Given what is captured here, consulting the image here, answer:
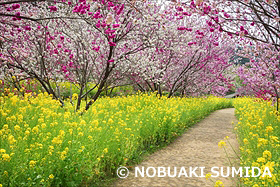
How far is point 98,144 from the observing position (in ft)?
13.0

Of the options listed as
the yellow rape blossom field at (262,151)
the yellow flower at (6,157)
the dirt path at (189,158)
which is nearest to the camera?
the yellow flower at (6,157)

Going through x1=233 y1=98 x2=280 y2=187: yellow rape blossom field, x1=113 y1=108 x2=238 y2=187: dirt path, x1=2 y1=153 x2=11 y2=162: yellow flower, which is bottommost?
x1=113 y1=108 x2=238 y2=187: dirt path

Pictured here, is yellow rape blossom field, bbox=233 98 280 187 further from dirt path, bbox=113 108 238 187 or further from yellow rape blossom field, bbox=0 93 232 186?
dirt path, bbox=113 108 238 187

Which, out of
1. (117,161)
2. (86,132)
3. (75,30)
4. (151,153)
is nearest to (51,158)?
(86,132)

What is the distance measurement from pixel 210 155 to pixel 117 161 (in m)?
2.44

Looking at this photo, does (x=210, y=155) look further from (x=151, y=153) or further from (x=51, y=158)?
(x=51, y=158)

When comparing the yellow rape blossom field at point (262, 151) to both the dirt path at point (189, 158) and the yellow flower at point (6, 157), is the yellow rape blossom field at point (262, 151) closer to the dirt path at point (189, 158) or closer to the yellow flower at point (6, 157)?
the dirt path at point (189, 158)

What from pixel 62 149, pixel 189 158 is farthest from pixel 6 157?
pixel 189 158

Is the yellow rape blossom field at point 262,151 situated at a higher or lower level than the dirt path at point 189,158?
higher

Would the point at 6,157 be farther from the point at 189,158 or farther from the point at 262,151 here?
the point at 189,158

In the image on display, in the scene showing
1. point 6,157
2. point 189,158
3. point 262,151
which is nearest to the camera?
point 6,157

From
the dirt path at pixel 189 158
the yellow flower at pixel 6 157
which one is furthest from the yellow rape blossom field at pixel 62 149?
the dirt path at pixel 189 158

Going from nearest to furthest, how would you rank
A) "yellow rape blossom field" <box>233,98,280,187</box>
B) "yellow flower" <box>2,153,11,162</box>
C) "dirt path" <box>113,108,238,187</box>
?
"yellow flower" <box>2,153,11,162</box>
"yellow rape blossom field" <box>233,98,280,187</box>
"dirt path" <box>113,108,238,187</box>

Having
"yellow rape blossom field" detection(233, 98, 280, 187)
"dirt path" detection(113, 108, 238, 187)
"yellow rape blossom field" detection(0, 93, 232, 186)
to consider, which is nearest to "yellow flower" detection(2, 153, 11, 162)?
"yellow rape blossom field" detection(0, 93, 232, 186)
